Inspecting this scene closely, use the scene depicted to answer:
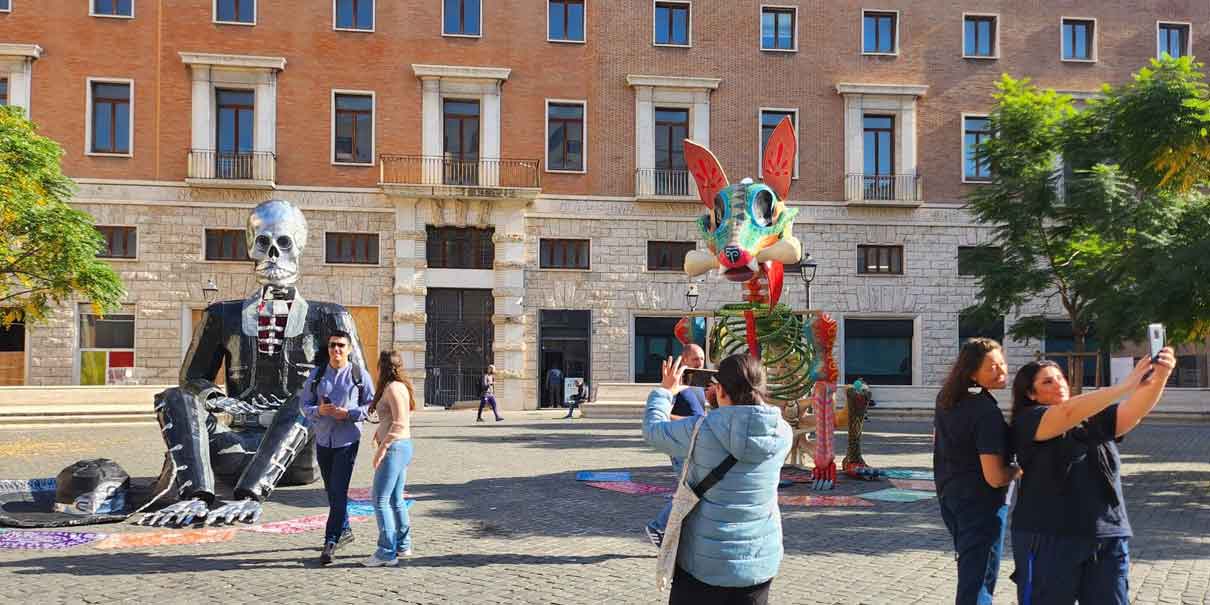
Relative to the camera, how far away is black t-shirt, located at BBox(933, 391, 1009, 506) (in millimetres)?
4703

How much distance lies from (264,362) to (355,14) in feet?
67.1

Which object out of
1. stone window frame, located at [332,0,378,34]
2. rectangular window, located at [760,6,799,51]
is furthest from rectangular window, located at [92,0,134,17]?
rectangular window, located at [760,6,799,51]

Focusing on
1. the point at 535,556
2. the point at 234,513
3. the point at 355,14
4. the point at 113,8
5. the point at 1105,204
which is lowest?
the point at 535,556

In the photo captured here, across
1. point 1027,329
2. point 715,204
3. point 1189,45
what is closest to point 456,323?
point 1027,329

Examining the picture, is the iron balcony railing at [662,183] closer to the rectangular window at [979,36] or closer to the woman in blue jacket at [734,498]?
the rectangular window at [979,36]

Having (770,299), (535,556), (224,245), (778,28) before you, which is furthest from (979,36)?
(535,556)

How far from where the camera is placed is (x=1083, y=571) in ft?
14.4

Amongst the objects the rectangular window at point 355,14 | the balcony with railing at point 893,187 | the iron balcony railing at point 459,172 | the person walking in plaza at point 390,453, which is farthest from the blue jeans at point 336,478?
the balcony with railing at point 893,187

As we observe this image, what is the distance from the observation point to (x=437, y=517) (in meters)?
9.70

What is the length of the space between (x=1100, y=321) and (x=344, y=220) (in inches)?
770

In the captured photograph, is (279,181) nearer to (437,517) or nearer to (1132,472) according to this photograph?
(437,517)

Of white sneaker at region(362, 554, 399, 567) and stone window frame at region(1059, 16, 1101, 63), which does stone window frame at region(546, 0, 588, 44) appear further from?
white sneaker at region(362, 554, 399, 567)

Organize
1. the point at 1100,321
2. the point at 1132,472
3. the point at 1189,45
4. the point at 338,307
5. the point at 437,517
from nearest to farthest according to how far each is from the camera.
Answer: the point at 437,517 < the point at 338,307 < the point at 1132,472 < the point at 1100,321 < the point at 1189,45

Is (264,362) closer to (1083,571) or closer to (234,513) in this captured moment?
(234,513)
